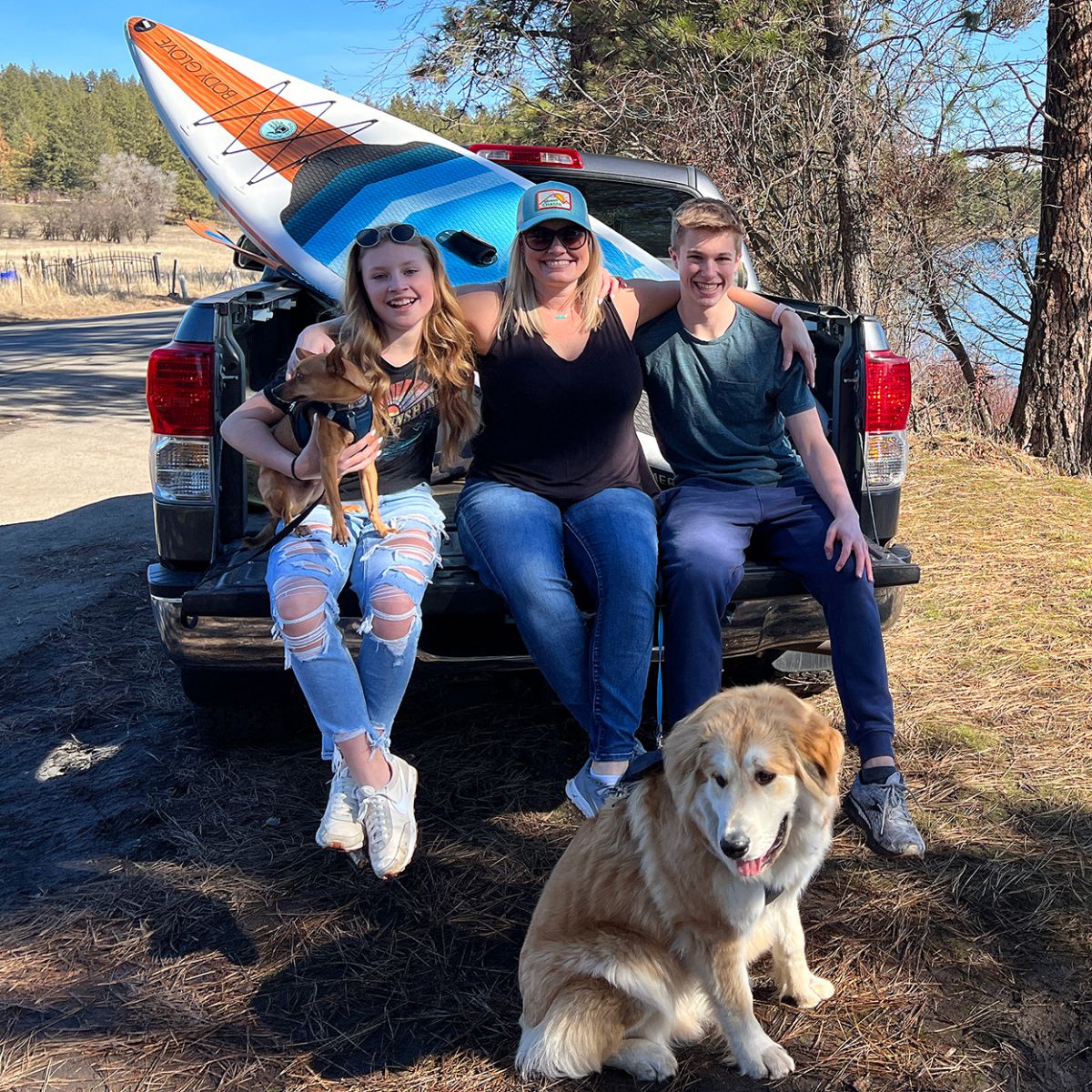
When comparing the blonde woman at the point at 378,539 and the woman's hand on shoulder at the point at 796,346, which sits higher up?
the woman's hand on shoulder at the point at 796,346

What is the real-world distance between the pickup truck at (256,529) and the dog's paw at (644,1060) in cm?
123

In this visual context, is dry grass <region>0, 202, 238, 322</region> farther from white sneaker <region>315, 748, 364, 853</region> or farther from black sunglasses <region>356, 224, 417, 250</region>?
white sneaker <region>315, 748, 364, 853</region>

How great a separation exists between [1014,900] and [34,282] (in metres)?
36.1

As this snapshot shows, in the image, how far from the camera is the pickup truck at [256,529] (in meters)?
3.14

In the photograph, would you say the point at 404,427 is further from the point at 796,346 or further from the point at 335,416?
the point at 796,346

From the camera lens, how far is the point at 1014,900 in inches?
114

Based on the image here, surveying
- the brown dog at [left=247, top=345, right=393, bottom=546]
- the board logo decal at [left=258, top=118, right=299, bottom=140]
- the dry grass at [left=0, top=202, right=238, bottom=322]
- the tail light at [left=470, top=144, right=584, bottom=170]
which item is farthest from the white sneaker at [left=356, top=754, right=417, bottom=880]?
the dry grass at [left=0, top=202, right=238, bottom=322]

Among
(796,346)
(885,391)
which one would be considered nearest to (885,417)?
(885,391)

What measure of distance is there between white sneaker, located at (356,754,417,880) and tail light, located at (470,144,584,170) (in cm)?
352

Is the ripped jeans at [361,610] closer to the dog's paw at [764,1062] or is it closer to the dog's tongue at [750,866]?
the dog's tongue at [750,866]

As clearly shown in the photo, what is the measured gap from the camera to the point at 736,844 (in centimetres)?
218

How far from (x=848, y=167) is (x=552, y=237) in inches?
251

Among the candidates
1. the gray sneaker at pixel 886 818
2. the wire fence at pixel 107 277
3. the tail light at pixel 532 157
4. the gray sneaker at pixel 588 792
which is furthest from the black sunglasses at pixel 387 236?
the wire fence at pixel 107 277

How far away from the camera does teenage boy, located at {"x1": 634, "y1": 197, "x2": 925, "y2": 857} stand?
3.05 metres
